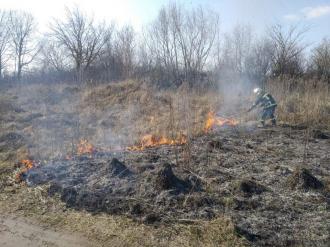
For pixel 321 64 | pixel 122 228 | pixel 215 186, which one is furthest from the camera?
pixel 321 64

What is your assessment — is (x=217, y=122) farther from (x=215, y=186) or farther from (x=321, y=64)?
(x=321, y=64)

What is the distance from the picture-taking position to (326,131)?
35.5 feet

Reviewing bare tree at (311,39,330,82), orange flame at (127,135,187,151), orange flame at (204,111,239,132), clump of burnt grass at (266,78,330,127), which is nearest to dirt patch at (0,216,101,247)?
orange flame at (127,135,187,151)

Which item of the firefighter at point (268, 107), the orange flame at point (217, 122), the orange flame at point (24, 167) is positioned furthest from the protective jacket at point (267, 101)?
the orange flame at point (24, 167)

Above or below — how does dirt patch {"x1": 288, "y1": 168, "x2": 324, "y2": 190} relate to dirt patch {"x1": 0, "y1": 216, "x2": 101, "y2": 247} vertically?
above

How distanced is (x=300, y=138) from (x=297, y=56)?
2203 cm

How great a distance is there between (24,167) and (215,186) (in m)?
4.49

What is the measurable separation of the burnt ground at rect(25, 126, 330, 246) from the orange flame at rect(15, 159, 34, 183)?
0.21 metres

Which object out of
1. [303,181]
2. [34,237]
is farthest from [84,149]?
[303,181]

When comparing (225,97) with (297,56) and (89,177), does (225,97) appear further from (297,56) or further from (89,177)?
(297,56)

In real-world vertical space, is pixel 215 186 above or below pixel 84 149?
below

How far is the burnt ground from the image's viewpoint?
5.20 metres

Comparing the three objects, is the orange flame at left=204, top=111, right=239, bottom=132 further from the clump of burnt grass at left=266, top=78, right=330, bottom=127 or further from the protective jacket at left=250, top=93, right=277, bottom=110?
the clump of burnt grass at left=266, top=78, right=330, bottom=127

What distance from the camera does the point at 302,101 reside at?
13.4 metres
